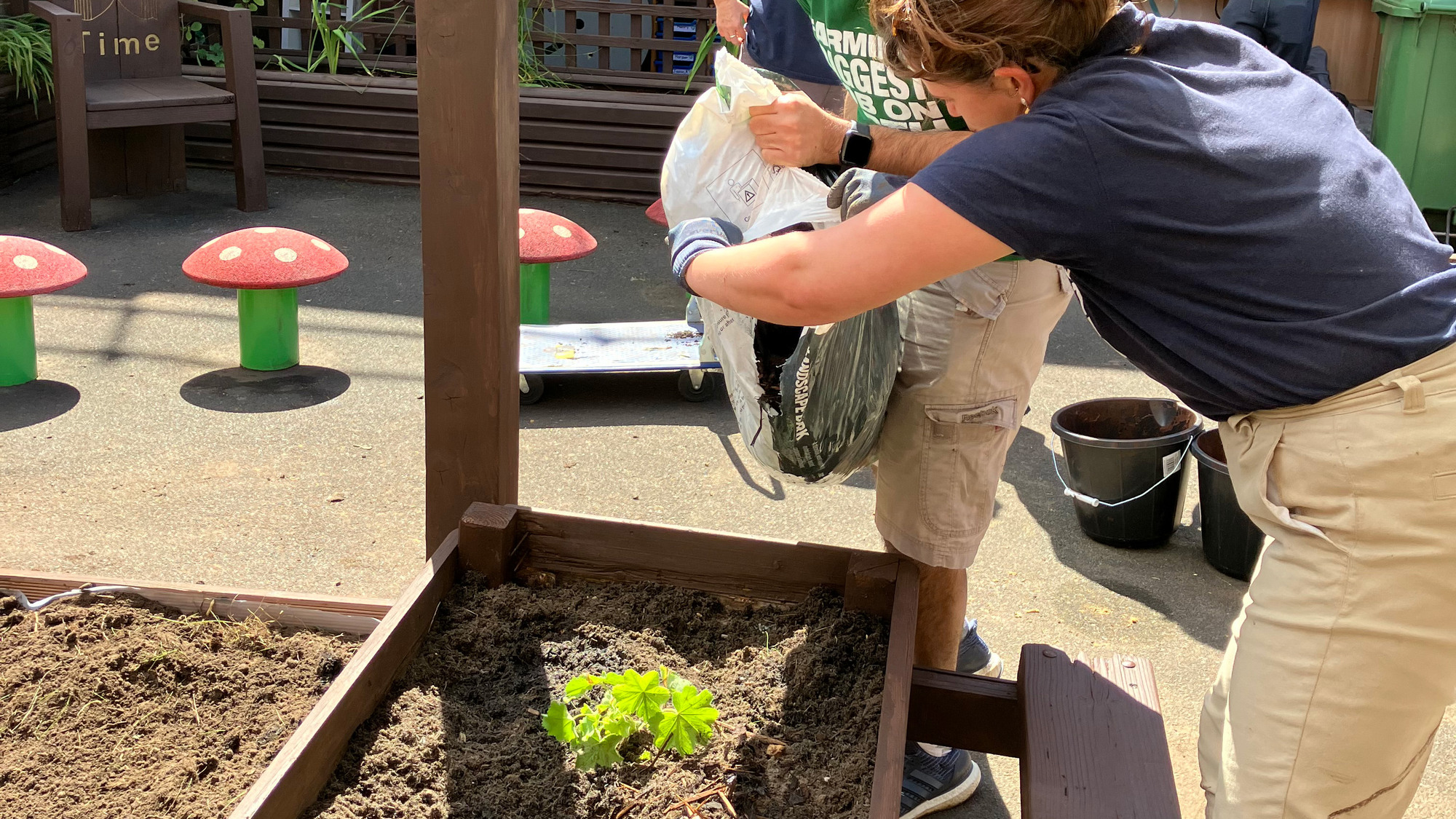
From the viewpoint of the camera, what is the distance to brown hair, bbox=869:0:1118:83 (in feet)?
4.38

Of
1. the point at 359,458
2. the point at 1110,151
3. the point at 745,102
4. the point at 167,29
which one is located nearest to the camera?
the point at 1110,151

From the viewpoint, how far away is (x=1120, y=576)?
3.15m

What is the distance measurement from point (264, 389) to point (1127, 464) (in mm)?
2715

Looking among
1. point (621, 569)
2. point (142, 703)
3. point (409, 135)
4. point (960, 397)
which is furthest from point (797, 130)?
point (409, 135)

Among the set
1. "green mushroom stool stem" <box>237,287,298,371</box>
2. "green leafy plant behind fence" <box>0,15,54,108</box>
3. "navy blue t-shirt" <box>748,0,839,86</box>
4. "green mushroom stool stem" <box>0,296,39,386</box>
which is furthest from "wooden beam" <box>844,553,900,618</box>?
"green leafy plant behind fence" <box>0,15,54,108</box>

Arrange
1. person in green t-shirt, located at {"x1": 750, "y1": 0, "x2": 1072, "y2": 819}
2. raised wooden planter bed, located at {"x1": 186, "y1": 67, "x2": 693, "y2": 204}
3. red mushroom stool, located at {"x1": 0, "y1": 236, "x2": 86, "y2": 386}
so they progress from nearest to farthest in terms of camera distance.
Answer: person in green t-shirt, located at {"x1": 750, "y1": 0, "x2": 1072, "y2": 819}
red mushroom stool, located at {"x1": 0, "y1": 236, "x2": 86, "y2": 386}
raised wooden planter bed, located at {"x1": 186, "y1": 67, "x2": 693, "y2": 204}

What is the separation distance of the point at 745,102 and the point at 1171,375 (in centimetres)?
73

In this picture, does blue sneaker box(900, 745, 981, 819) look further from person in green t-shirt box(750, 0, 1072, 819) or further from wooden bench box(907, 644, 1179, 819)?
wooden bench box(907, 644, 1179, 819)

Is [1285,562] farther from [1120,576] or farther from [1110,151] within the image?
[1120,576]

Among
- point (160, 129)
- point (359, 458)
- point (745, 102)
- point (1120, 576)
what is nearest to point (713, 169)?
point (745, 102)

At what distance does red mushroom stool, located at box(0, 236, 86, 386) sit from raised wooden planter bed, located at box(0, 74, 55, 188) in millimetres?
3039

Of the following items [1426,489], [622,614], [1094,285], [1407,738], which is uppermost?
[1094,285]

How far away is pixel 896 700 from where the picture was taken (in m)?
1.61

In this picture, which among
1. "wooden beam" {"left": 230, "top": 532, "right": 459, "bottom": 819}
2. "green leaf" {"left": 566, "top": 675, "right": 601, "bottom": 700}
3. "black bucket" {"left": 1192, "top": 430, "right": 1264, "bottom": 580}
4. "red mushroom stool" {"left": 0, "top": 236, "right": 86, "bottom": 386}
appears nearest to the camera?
"wooden beam" {"left": 230, "top": 532, "right": 459, "bottom": 819}
